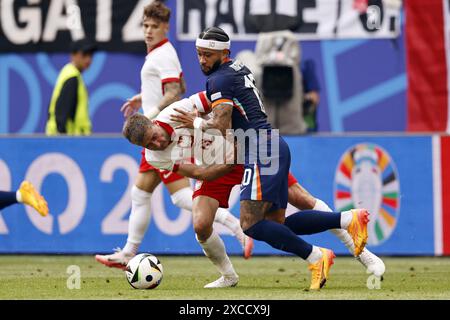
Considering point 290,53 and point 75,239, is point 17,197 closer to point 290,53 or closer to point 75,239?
point 75,239

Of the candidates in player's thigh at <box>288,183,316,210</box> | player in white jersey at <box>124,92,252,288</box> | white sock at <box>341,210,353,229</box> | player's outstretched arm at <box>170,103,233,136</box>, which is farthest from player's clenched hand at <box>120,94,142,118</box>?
white sock at <box>341,210,353,229</box>

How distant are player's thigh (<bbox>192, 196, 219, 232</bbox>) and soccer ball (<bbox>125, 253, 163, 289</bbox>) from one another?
1.50 ft

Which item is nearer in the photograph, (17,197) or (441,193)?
(17,197)

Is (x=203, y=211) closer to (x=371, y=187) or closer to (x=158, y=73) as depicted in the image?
(x=158, y=73)

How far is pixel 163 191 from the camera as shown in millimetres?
13203

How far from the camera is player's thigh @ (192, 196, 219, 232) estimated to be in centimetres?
981

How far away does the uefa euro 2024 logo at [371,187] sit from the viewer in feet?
42.4

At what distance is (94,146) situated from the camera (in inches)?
528

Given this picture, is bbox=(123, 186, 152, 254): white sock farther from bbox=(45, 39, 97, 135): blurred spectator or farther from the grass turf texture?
bbox=(45, 39, 97, 135): blurred spectator

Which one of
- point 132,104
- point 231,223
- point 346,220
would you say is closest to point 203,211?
A: point 346,220

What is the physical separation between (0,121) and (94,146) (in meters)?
5.59

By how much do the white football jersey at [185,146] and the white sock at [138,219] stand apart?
1665mm

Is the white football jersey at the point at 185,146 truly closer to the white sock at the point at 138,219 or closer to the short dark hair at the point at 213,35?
the short dark hair at the point at 213,35
